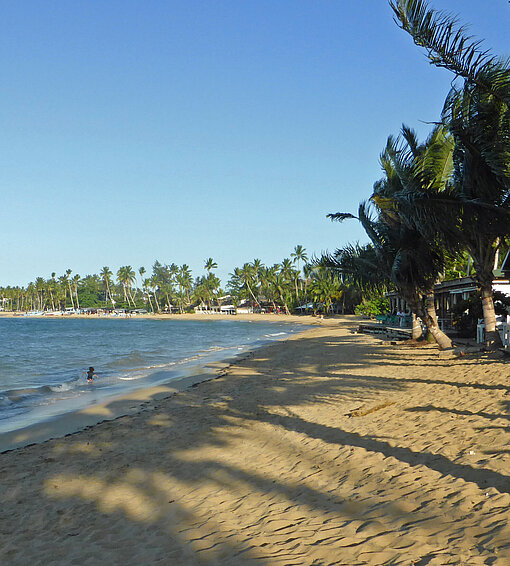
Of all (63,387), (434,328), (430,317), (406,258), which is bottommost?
(63,387)

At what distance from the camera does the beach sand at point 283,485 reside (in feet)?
12.8

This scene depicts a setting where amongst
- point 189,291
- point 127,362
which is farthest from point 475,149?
point 189,291

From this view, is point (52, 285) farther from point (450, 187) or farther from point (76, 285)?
point (450, 187)

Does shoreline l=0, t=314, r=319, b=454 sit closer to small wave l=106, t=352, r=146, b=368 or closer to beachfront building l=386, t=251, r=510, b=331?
small wave l=106, t=352, r=146, b=368

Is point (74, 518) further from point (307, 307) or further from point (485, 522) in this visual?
point (307, 307)

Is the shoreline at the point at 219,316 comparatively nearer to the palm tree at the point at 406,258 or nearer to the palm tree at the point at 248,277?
the palm tree at the point at 248,277

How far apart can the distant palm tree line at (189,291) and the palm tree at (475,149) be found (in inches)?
2100

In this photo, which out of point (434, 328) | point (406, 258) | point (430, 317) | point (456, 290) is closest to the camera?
point (406, 258)

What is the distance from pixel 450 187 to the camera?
1166 cm

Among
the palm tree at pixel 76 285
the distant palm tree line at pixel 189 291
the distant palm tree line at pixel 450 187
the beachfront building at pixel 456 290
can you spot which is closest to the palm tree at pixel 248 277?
the distant palm tree line at pixel 189 291

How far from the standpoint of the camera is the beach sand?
3887mm

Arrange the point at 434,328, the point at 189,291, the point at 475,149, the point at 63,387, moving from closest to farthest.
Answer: the point at 475,149 → the point at 434,328 → the point at 63,387 → the point at 189,291

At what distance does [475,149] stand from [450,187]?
1409 mm

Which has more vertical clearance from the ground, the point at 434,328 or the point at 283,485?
the point at 434,328
